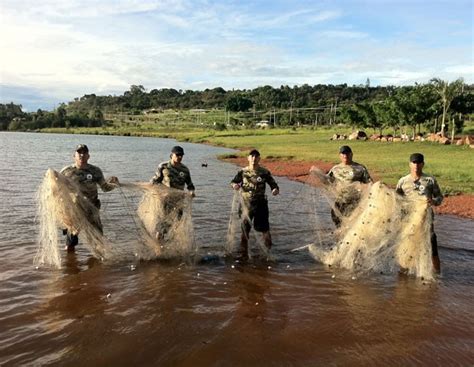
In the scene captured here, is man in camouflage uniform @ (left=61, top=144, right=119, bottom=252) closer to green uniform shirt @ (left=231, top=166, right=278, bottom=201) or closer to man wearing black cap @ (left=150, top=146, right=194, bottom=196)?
man wearing black cap @ (left=150, top=146, right=194, bottom=196)

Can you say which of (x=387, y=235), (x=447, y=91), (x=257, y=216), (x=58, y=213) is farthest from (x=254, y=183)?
(x=447, y=91)

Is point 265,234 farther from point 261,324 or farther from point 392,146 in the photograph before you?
point 392,146

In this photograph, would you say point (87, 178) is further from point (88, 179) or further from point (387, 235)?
point (387, 235)

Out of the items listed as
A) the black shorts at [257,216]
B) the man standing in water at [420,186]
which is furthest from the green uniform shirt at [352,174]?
the black shorts at [257,216]

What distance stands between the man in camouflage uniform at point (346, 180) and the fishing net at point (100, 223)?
2.80m

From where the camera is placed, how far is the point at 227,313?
654cm

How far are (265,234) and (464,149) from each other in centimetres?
2943

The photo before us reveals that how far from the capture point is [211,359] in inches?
206

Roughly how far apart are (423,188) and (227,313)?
3.92 metres

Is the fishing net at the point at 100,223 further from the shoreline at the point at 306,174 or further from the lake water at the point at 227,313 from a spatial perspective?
the shoreline at the point at 306,174

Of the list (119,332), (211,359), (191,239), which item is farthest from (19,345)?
(191,239)

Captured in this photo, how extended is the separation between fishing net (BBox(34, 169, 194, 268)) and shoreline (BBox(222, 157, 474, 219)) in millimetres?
4944

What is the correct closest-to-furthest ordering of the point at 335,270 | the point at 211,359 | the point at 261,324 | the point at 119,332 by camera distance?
the point at 211,359 < the point at 119,332 < the point at 261,324 < the point at 335,270

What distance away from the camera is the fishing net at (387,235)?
312 inches
